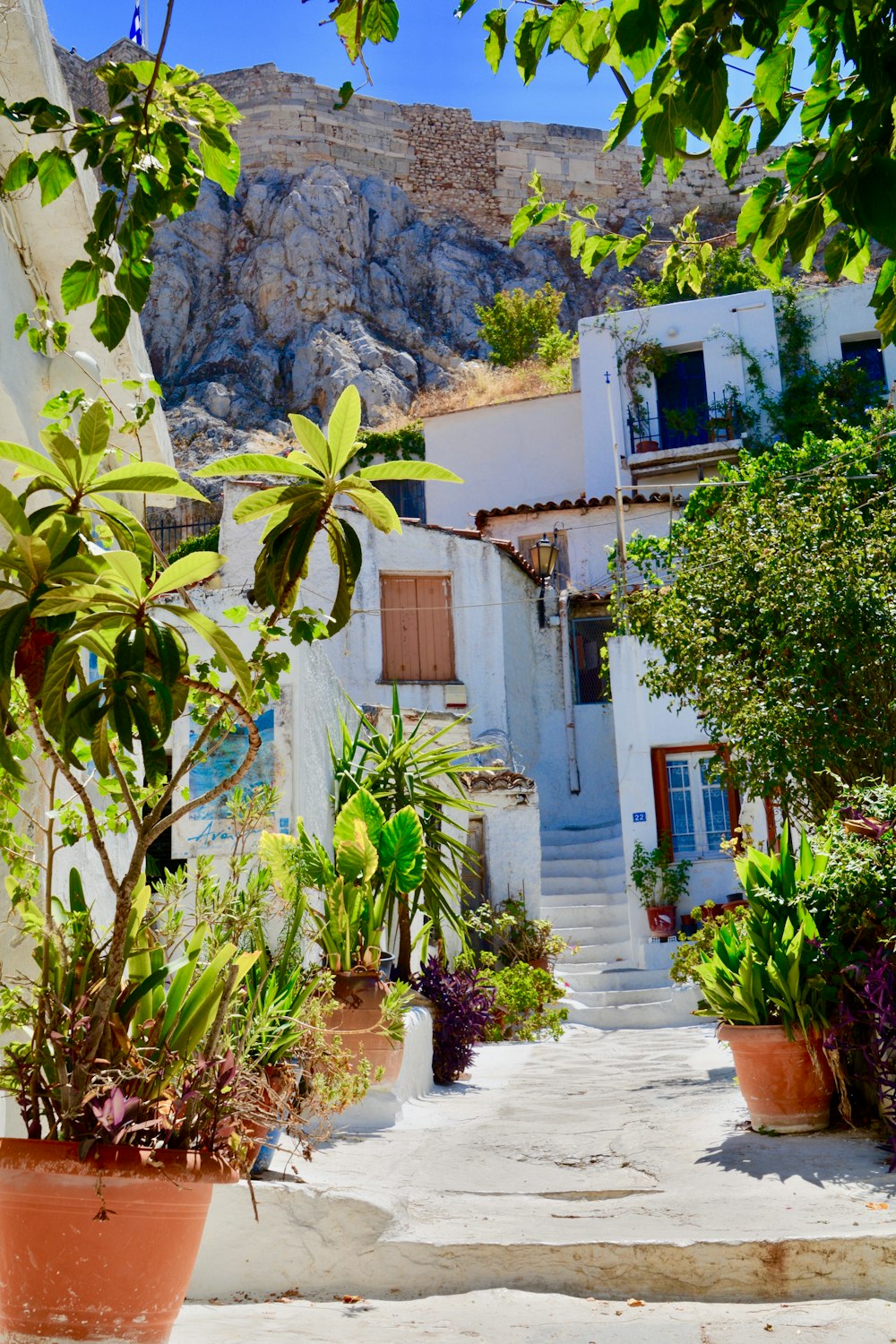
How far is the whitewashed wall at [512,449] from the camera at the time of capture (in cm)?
2333

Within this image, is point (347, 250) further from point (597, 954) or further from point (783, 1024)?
point (783, 1024)

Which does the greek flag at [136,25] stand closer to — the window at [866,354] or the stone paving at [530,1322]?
the stone paving at [530,1322]

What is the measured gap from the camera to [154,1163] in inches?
110

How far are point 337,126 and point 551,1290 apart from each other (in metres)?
40.3

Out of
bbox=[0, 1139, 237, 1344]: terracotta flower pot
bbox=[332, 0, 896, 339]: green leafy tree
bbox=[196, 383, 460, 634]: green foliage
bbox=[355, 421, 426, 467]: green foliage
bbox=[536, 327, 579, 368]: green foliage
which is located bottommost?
bbox=[0, 1139, 237, 1344]: terracotta flower pot

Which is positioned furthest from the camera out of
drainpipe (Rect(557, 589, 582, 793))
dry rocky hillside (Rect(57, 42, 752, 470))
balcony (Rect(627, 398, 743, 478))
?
dry rocky hillside (Rect(57, 42, 752, 470))

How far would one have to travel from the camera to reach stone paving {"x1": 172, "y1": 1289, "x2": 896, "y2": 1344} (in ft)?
11.3

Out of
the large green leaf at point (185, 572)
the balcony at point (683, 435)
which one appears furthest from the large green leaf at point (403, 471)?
the balcony at point (683, 435)

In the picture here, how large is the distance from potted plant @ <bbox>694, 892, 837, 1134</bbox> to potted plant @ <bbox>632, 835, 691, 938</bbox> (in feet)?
28.3

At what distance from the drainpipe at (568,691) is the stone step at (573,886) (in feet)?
11.6

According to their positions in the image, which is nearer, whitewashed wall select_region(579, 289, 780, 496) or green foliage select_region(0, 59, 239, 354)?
green foliage select_region(0, 59, 239, 354)

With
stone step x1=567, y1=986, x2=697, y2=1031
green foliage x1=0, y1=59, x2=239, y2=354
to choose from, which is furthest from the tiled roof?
green foliage x1=0, y1=59, x2=239, y2=354

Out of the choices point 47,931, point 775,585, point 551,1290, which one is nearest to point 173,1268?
point 47,931

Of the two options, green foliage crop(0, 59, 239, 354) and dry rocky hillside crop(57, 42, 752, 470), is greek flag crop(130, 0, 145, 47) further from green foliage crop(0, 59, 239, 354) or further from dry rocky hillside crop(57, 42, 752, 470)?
dry rocky hillside crop(57, 42, 752, 470)
